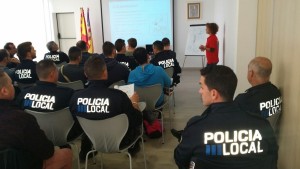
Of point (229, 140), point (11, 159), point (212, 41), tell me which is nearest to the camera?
point (229, 140)

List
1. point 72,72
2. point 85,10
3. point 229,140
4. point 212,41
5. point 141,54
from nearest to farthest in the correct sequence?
1. point 229,140
2. point 141,54
3. point 72,72
4. point 212,41
5. point 85,10

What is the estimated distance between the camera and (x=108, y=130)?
7.52 ft

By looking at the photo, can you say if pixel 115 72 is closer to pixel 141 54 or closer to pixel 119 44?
pixel 141 54

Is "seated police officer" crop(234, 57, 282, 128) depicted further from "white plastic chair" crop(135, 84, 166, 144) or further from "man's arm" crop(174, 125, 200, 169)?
"white plastic chair" crop(135, 84, 166, 144)

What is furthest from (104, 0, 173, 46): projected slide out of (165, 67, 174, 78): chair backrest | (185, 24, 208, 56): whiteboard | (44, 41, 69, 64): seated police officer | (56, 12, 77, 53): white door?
(165, 67, 174, 78): chair backrest

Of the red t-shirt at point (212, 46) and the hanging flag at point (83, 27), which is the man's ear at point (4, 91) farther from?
the hanging flag at point (83, 27)

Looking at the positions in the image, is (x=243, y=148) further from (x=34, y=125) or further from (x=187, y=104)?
(x=187, y=104)

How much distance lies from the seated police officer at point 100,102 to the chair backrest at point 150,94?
0.76m

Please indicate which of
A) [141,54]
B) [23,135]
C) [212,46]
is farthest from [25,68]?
[212,46]

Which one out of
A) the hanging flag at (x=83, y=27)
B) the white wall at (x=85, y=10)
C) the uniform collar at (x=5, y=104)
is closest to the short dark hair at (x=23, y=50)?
the uniform collar at (x=5, y=104)

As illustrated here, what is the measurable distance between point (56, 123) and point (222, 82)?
157 centimetres

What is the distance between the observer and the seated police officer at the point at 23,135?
169cm

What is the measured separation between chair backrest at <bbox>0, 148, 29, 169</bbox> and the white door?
8307 mm

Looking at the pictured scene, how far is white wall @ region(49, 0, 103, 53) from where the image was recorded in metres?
9.07
